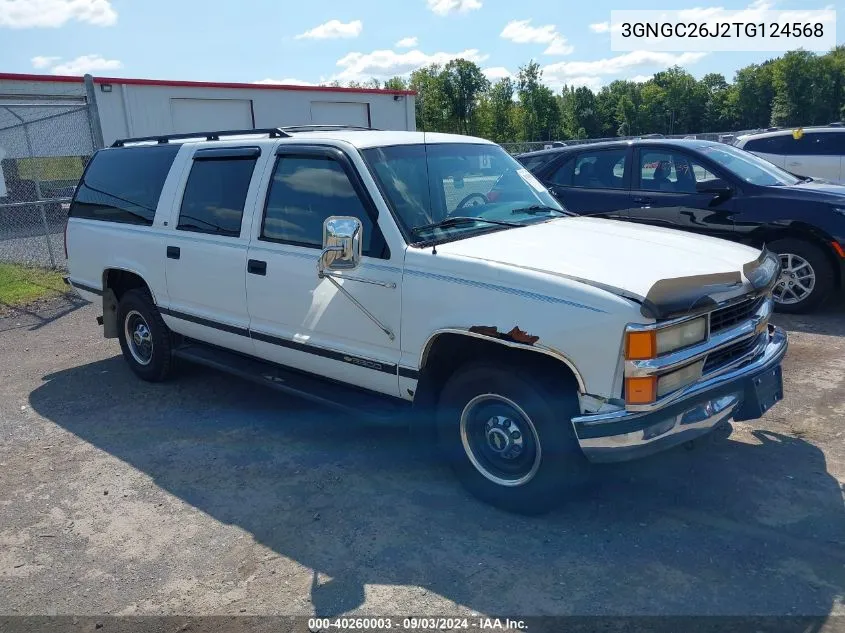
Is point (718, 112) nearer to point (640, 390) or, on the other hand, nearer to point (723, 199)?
point (723, 199)

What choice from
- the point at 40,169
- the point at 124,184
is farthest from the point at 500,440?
the point at 40,169

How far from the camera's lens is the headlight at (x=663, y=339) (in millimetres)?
3246

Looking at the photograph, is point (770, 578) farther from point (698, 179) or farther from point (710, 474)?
point (698, 179)

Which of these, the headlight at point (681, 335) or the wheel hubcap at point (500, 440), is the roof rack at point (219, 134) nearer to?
the wheel hubcap at point (500, 440)

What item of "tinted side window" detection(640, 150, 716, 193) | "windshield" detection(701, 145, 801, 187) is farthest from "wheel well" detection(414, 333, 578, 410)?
"windshield" detection(701, 145, 801, 187)

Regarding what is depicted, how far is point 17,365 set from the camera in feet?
23.6

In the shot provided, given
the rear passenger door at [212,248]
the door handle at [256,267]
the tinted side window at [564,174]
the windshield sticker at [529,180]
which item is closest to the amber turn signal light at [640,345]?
the windshield sticker at [529,180]

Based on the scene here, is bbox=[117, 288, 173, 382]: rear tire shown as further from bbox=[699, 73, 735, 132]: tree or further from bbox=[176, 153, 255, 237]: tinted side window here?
bbox=[699, 73, 735, 132]: tree

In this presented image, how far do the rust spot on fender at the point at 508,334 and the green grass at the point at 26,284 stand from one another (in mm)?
8368

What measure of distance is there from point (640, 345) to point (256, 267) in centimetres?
261

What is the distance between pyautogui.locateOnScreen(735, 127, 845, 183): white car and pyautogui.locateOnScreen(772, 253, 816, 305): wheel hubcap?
5343 millimetres

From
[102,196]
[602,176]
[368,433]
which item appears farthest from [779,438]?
[102,196]

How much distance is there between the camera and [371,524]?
154 inches

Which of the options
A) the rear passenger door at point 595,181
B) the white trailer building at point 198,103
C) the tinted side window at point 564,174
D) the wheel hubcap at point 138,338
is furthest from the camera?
the white trailer building at point 198,103
